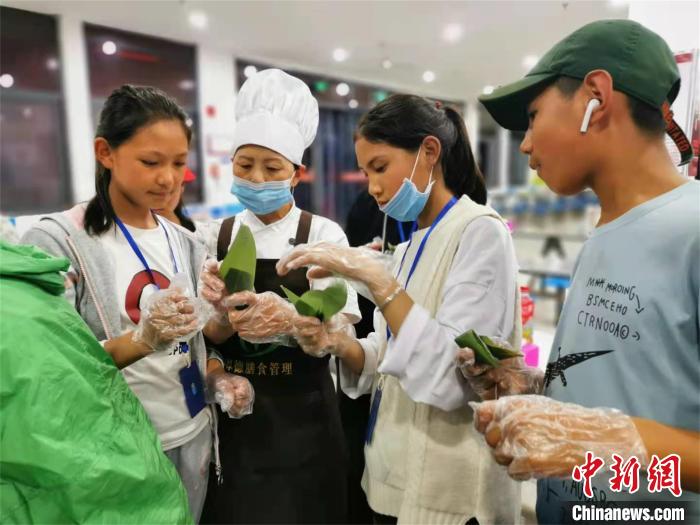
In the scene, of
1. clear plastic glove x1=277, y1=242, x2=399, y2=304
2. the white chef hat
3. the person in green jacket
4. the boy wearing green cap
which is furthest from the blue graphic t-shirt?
the white chef hat

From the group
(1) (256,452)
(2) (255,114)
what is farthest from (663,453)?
(2) (255,114)

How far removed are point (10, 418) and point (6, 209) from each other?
4849 mm

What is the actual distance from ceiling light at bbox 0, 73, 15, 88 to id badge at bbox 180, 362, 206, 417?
4.64 m

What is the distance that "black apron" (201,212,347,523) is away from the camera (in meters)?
1.39

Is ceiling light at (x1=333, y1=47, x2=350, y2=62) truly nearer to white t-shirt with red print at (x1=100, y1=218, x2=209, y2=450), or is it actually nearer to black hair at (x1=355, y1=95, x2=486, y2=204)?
black hair at (x1=355, y1=95, x2=486, y2=204)

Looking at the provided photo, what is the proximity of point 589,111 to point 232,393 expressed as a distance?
105 centimetres

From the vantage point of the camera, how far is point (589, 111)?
2.48 feet

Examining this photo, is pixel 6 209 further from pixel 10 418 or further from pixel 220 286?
pixel 10 418

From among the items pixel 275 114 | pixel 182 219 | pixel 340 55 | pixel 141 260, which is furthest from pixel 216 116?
pixel 141 260

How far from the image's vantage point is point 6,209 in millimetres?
4500

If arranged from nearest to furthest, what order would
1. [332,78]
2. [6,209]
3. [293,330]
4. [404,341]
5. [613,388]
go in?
[613,388]
[404,341]
[293,330]
[6,209]
[332,78]

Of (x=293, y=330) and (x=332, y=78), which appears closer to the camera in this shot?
(x=293, y=330)

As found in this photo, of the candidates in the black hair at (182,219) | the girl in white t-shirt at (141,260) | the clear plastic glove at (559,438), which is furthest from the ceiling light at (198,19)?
the clear plastic glove at (559,438)

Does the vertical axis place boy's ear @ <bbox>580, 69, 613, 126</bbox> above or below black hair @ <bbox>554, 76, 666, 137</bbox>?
above
